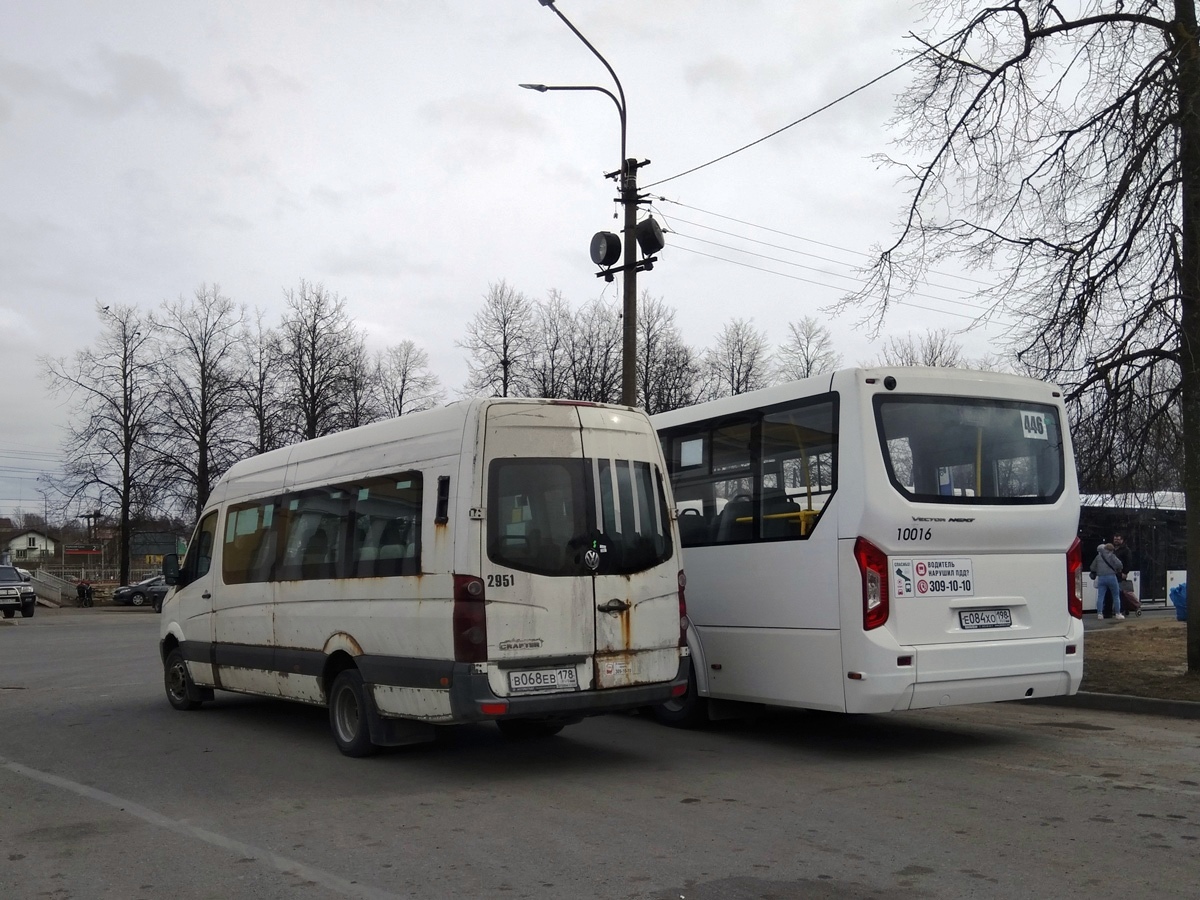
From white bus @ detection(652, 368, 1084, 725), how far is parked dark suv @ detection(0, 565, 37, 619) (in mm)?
35907

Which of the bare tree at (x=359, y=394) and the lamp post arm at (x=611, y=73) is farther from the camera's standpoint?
the bare tree at (x=359, y=394)

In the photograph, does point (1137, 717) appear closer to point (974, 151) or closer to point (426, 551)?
point (974, 151)

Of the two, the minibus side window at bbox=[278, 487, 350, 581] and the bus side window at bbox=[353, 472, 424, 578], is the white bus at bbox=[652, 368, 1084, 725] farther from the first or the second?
the minibus side window at bbox=[278, 487, 350, 581]

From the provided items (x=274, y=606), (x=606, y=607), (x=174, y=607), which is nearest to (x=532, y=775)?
(x=606, y=607)

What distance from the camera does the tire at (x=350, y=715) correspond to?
903cm

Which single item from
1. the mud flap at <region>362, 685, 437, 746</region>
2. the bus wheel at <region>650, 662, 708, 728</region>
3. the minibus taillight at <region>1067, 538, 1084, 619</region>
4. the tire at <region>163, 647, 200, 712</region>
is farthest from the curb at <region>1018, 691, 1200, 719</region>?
the tire at <region>163, 647, 200, 712</region>

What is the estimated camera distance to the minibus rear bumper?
7.91 meters

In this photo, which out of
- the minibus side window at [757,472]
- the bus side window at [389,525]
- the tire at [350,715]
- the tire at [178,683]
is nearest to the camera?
the bus side window at [389,525]

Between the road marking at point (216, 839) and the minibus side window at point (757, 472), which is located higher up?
the minibus side window at point (757, 472)

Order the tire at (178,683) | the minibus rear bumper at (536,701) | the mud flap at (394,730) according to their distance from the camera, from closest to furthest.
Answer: the minibus rear bumper at (536,701) < the mud flap at (394,730) < the tire at (178,683)

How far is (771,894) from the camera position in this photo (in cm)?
527

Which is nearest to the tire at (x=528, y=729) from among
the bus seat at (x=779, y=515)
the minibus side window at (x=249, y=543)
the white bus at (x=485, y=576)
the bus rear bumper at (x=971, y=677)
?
the white bus at (x=485, y=576)

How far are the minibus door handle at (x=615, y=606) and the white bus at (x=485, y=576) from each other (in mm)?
11

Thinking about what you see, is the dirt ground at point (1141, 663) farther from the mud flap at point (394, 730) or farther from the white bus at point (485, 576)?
the mud flap at point (394, 730)
